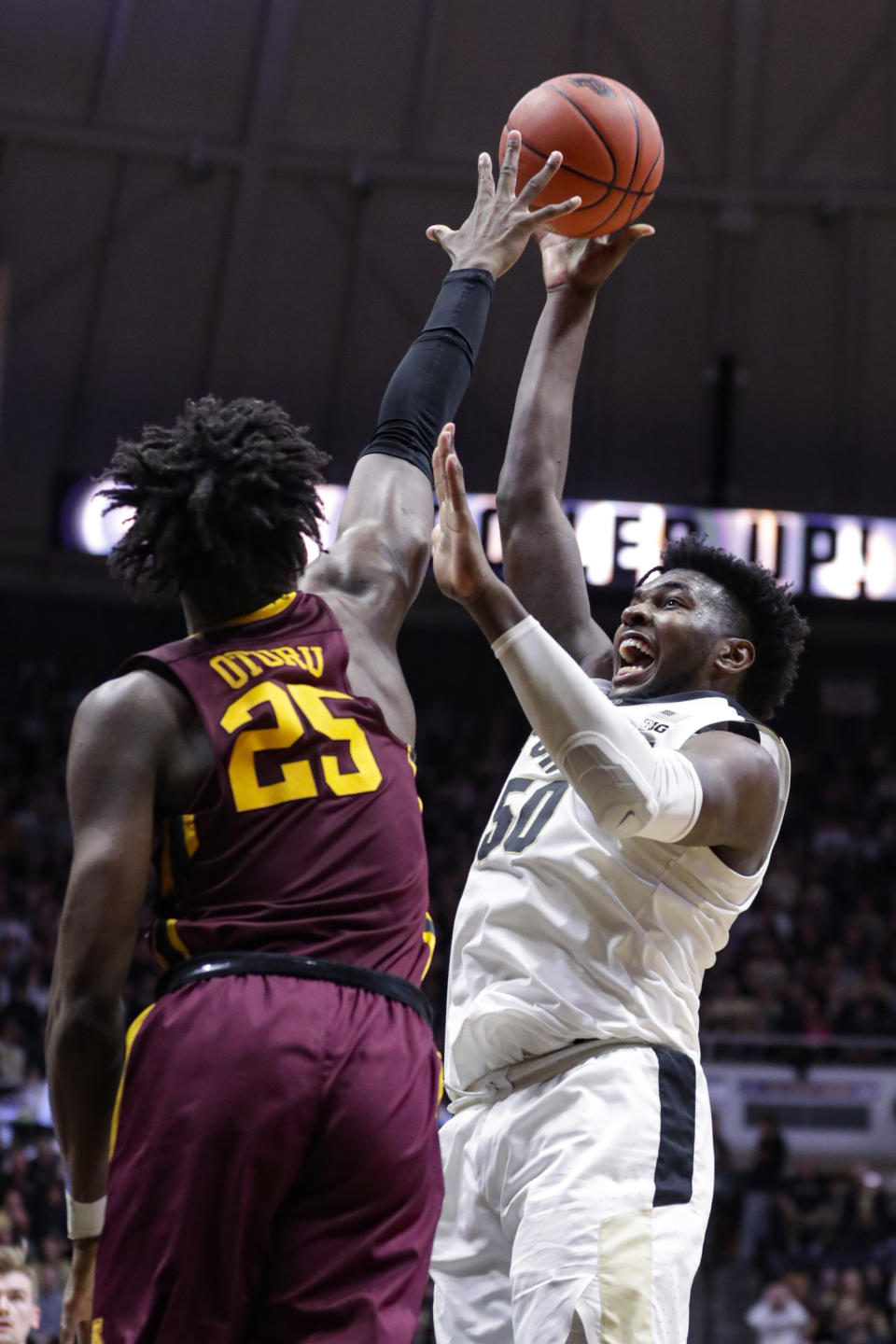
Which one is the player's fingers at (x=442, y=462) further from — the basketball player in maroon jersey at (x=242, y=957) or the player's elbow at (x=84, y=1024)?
the player's elbow at (x=84, y=1024)

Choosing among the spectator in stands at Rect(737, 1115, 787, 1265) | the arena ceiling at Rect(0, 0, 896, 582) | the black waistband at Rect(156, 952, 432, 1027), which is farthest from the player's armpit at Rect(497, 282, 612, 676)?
the arena ceiling at Rect(0, 0, 896, 582)

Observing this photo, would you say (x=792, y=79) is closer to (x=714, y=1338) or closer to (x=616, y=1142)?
(x=714, y=1338)

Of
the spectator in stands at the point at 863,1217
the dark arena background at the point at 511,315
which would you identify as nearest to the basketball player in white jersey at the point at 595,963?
the spectator in stands at the point at 863,1217

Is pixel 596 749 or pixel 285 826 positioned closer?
pixel 285 826

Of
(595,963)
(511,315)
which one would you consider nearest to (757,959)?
(511,315)

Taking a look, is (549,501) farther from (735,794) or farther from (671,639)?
(735,794)

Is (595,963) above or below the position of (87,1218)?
above

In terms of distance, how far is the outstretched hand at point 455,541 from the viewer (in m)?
2.93

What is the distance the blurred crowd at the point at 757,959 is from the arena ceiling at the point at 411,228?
3249mm

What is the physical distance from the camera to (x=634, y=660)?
12.0 ft

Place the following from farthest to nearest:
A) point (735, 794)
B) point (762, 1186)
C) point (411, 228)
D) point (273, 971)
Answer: point (411, 228)
point (762, 1186)
point (735, 794)
point (273, 971)

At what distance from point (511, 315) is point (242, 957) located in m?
13.9

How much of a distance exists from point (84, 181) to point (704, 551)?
12890mm

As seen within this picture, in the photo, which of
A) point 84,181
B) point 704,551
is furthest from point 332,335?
point 704,551
